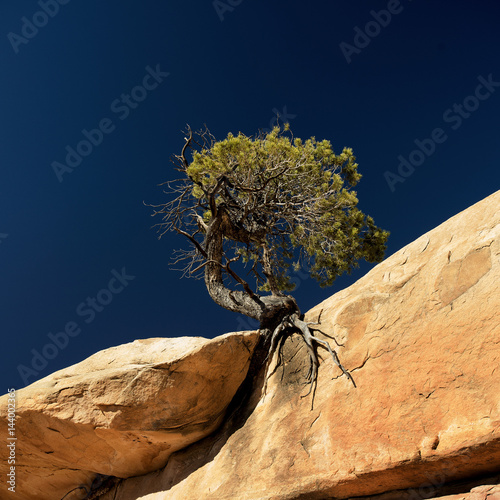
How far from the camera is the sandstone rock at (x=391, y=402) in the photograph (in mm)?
3213

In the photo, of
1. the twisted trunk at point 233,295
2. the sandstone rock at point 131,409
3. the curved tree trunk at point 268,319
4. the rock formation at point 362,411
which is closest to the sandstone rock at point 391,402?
the rock formation at point 362,411

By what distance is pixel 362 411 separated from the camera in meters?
3.83

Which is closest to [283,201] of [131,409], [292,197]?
[292,197]

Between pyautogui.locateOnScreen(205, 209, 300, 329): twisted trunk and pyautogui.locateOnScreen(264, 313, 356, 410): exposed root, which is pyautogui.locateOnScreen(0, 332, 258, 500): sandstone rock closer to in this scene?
pyautogui.locateOnScreen(264, 313, 356, 410): exposed root

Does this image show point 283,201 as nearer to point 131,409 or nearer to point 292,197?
point 292,197

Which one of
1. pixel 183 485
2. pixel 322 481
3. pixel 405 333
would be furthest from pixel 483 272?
pixel 183 485

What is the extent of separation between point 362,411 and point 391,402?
0.33 meters

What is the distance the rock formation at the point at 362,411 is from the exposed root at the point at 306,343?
0.09m

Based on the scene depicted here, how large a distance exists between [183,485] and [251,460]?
1186mm

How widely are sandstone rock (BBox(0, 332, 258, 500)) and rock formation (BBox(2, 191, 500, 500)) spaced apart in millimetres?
24

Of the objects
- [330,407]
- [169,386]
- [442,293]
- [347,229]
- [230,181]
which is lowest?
[330,407]

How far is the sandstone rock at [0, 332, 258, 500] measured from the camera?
470cm

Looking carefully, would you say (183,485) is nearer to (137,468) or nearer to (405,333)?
(137,468)

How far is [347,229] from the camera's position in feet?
30.2
